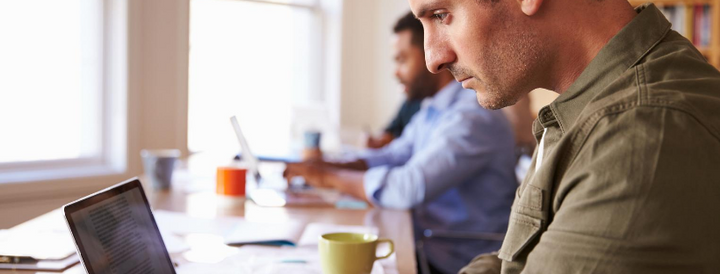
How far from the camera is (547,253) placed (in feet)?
2.19

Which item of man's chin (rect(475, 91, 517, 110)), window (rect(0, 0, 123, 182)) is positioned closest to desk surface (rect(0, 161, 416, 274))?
man's chin (rect(475, 91, 517, 110))

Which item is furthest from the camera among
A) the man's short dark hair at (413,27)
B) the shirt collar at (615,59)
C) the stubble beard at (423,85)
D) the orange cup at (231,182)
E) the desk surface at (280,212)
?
the stubble beard at (423,85)

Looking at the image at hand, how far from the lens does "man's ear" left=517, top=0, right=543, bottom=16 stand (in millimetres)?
819

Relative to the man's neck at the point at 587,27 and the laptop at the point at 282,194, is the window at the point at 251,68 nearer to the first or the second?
the laptop at the point at 282,194

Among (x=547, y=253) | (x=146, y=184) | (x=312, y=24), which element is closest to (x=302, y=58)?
(x=312, y=24)

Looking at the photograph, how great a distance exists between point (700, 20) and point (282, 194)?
3451mm

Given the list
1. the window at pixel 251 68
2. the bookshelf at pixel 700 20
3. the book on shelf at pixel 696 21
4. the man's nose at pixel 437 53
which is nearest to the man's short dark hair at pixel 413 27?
the window at pixel 251 68

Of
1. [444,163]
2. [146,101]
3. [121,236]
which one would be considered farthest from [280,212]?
[146,101]

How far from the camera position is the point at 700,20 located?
4203 millimetres

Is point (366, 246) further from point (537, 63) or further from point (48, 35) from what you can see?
point (48, 35)

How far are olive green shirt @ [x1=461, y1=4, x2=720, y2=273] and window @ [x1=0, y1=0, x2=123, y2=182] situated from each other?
3.03m

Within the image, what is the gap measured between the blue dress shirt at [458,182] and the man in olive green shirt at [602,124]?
0.94 m

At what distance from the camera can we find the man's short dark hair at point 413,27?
2602 millimetres

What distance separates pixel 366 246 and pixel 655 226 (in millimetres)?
520
